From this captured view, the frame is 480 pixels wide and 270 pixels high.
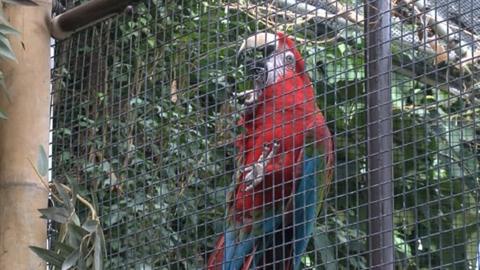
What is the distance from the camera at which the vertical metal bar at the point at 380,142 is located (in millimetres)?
1504

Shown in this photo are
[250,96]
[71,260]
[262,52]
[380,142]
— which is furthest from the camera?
[262,52]

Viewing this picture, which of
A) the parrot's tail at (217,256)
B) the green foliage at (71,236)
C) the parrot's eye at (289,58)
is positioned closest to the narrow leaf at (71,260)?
the green foliage at (71,236)

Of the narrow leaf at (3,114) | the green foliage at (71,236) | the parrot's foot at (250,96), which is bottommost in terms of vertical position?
the green foliage at (71,236)

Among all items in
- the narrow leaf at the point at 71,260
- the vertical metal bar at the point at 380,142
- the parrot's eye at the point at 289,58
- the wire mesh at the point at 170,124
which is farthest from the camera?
the parrot's eye at the point at 289,58

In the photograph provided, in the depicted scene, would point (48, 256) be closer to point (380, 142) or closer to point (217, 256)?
point (217, 256)

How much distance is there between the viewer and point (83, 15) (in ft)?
6.20

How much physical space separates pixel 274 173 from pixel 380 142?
1.05 ft

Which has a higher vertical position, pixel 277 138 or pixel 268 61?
pixel 268 61

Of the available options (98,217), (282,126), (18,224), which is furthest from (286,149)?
(18,224)

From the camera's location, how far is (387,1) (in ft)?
5.27

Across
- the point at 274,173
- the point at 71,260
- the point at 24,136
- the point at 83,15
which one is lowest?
the point at 71,260

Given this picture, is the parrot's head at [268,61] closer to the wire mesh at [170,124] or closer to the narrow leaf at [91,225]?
the wire mesh at [170,124]

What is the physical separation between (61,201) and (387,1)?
644 millimetres

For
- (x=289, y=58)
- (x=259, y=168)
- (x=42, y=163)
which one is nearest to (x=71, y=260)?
(x=42, y=163)
